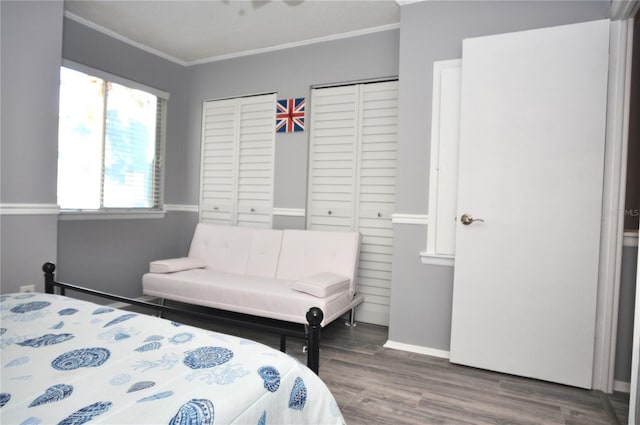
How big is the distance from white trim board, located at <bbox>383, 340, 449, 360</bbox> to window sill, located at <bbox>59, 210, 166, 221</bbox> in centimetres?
271

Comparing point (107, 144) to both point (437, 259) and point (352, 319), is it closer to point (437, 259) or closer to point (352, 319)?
point (352, 319)

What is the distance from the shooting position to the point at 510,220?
251 centimetres

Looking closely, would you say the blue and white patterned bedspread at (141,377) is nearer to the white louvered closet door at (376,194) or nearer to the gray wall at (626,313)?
the gray wall at (626,313)

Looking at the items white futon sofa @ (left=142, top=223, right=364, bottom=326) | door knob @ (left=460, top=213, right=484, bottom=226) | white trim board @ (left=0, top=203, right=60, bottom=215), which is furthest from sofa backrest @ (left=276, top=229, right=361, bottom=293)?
white trim board @ (left=0, top=203, right=60, bottom=215)

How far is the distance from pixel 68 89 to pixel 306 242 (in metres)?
2.41

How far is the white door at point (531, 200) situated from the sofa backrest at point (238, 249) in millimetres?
1668

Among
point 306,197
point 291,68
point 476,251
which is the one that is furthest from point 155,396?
point 291,68

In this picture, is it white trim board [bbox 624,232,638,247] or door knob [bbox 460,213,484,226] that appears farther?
door knob [bbox 460,213,484,226]

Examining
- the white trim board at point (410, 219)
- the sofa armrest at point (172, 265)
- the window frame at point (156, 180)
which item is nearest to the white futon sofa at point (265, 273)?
the sofa armrest at point (172, 265)

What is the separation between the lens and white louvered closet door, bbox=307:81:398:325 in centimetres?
345

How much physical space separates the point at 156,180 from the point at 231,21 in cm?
185

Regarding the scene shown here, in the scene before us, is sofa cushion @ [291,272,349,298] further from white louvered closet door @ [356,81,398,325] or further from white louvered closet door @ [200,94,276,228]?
white louvered closet door @ [200,94,276,228]

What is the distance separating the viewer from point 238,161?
4.14m

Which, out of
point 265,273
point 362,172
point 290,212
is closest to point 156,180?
point 290,212
